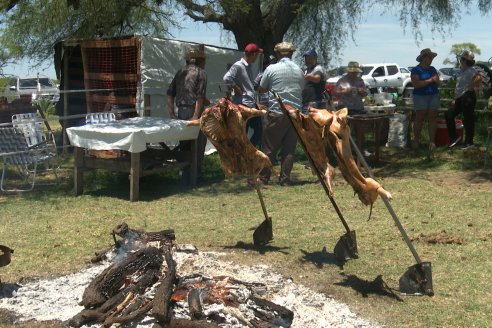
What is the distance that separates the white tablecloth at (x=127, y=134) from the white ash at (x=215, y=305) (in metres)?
3.07

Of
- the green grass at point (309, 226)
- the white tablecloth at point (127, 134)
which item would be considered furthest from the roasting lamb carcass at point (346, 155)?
the white tablecloth at point (127, 134)

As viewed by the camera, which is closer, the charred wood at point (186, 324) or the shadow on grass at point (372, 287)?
the charred wood at point (186, 324)

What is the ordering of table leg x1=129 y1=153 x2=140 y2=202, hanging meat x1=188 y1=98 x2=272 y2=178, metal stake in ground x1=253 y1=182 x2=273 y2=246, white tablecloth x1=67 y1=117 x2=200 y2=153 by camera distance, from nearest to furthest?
1. hanging meat x1=188 y1=98 x2=272 y2=178
2. metal stake in ground x1=253 y1=182 x2=273 y2=246
3. white tablecloth x1=67 y1=117 x2=200 y2=153
4. table leg x1=129 y1=153 x2=140 y2=202

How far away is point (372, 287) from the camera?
5.55m

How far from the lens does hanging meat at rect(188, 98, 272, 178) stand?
617 centimetres

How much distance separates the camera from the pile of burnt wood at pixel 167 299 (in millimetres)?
4621

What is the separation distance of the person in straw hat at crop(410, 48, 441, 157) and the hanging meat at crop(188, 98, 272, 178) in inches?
258

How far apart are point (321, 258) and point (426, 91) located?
676cm

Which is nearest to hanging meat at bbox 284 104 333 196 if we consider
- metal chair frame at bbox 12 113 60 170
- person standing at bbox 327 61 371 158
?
person standing at bbox 327 61 371 158

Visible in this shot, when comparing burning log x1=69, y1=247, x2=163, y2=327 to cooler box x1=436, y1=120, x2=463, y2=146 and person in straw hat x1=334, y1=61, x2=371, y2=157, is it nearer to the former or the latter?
person in straw hat x1=334, y1=61, x2=371, y2=157

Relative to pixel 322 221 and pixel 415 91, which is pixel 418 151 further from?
pixel 322 221

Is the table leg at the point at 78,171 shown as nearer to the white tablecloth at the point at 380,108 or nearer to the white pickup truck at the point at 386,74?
the white tablecloth at the point at 380,108

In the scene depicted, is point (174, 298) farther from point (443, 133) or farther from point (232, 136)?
point (443, 133)

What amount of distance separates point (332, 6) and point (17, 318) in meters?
11.1
